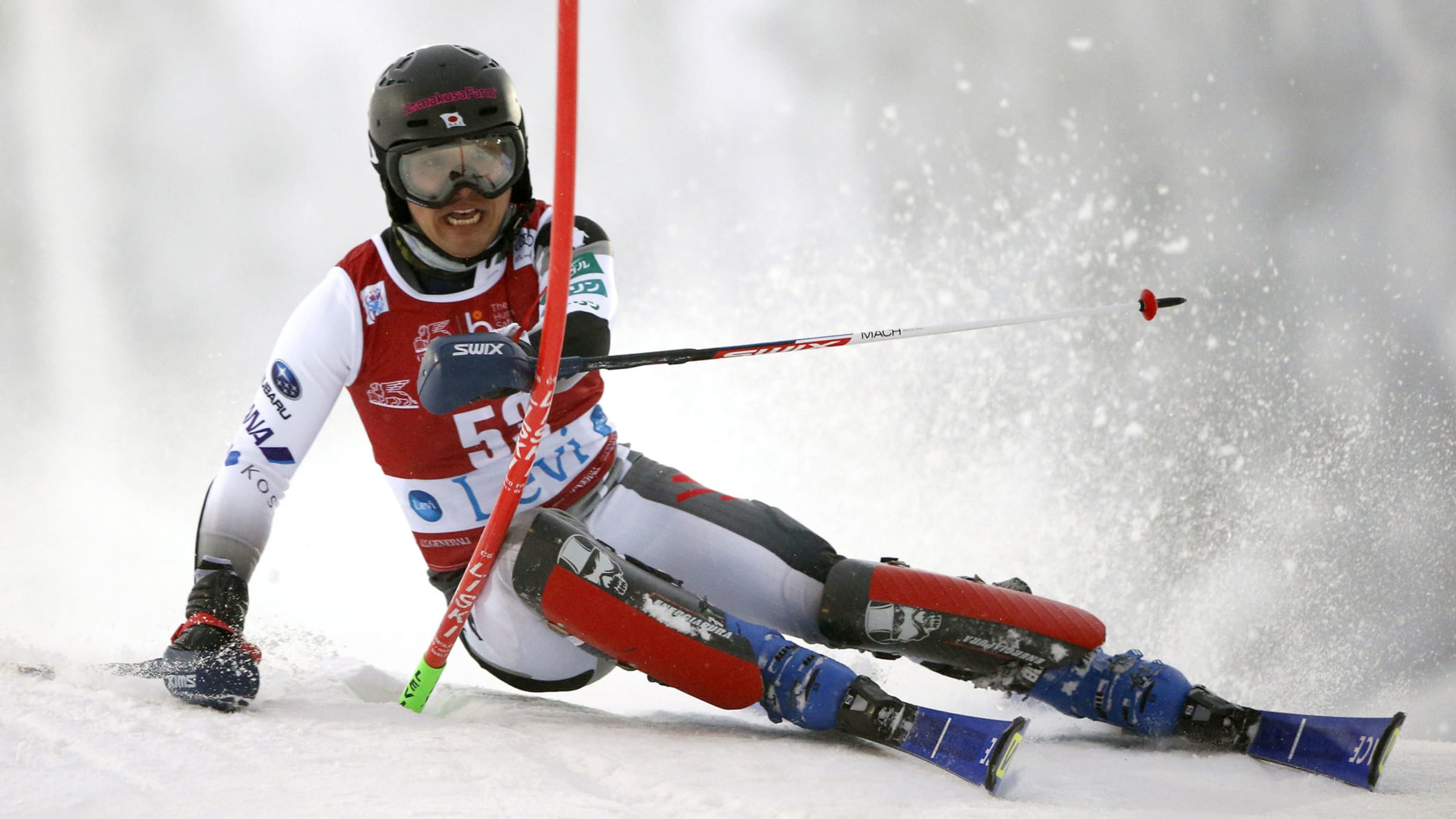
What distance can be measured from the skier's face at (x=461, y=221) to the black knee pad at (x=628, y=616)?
547mm

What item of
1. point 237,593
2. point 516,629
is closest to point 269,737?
point 237,593

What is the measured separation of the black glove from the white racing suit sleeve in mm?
89

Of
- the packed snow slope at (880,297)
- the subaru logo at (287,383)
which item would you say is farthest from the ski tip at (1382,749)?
the subaru logo at (287,383)

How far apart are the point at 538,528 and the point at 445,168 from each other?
667 millimetres

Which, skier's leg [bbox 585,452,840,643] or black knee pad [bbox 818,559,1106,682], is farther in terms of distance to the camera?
skier's leg [bbox 585,452,840,643]

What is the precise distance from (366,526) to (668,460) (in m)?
1.15

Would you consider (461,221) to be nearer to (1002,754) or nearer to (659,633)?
(659,633)

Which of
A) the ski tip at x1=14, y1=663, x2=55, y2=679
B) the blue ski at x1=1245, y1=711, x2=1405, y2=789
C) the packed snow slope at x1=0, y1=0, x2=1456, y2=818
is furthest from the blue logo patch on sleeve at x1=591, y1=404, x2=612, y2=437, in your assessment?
the blue ski at x1=1245, y1=711, x2=1405, y2=789

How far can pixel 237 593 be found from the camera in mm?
1961

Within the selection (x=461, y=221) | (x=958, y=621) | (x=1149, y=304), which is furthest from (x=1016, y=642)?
(x=461, y=221)

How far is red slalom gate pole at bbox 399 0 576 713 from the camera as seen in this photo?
1.63 meters

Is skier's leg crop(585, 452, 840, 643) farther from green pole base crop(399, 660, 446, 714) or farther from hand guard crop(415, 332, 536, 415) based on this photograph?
Answer: hand guard crop(415, 332, 536, 415)

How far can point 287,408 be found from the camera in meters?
2.08

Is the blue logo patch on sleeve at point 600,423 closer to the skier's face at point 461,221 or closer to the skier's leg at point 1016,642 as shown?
the skier's face at point 461,221
